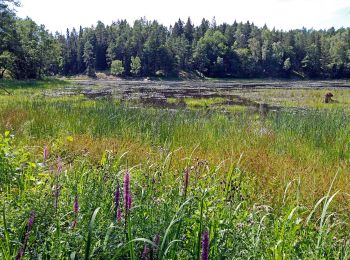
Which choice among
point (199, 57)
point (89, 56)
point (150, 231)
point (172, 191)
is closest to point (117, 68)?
point (89, 56)

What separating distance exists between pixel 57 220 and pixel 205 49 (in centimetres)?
10133

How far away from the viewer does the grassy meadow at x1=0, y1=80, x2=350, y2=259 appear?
2.41m

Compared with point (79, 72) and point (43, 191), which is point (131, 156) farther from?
point (79, 72)

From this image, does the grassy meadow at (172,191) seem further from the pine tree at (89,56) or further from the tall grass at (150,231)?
the pine tree at (89,56)

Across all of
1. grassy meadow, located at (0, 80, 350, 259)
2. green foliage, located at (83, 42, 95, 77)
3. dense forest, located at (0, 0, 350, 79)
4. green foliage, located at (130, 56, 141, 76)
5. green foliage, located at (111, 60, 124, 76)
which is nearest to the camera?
grassy meadow, located at (0, 80, 350, 259)

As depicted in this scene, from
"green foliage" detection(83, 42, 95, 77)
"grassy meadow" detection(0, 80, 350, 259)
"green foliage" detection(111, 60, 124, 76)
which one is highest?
"green foliage" detection(83, 42, 95, 77)

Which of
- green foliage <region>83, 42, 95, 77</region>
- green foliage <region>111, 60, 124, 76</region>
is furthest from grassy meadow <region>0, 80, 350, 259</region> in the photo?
green foliage <region>83, 42, 95, 77</region>

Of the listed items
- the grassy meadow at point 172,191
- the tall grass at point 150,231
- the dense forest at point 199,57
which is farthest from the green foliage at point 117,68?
the tall grass at point 150,231

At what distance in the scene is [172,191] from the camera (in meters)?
3.45

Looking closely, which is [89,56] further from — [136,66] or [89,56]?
[136,66]

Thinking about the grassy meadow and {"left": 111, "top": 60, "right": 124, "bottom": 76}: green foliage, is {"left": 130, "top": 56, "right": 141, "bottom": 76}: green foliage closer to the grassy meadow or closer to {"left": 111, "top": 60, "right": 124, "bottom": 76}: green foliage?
{"left": 111, "top": 60, "right": 124, "bottom": 76}: green foliage

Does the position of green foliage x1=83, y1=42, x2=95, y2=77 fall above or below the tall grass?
above

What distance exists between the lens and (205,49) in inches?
3952

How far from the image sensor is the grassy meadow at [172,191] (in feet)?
7.92
